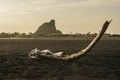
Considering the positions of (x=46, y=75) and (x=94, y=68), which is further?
(x=94, y=68)

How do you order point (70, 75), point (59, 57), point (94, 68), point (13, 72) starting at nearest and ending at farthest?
point (70, 75) → point (13, 72) → point (94, 68) → point (59, 57)

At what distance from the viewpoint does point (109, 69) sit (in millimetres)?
49281

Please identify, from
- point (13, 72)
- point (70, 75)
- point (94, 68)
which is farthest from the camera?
point (94, 68)

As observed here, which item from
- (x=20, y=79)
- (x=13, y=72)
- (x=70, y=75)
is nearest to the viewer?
(x=20, y=79)

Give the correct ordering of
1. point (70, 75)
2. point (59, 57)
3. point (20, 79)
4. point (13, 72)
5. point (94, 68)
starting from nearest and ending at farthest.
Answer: point (20, 79), point (70, 75), point (13, 72), point (94, 68), point (59, 57)

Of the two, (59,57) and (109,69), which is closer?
(109,69)

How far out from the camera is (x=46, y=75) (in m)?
43.5

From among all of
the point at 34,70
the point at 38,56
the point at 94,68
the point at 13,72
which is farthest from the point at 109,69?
the point at 38,56

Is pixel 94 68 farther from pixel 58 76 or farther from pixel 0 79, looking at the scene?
pixel 0 79

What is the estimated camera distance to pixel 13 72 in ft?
153

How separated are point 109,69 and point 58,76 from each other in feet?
36.7

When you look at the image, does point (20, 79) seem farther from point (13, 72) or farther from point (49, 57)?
point (49, 57)

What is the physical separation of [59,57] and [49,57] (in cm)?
257

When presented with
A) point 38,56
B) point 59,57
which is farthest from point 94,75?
point 38,56
